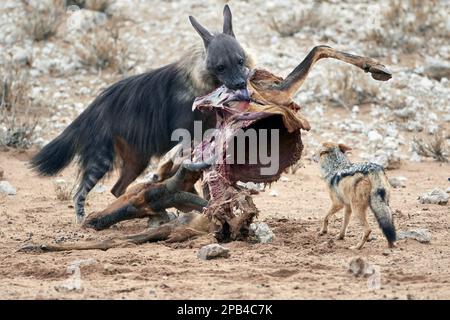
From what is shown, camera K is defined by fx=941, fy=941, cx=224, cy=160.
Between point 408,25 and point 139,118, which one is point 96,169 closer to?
point 139,118

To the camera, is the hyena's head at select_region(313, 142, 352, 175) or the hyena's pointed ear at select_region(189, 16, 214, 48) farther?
the hyena's pointed ear at select_region(189, 16, 214, 48)

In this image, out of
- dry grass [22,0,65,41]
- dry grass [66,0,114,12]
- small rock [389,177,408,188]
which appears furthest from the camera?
dry grass [66,0,114,12]

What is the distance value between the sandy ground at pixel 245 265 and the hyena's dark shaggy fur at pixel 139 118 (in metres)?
0.54

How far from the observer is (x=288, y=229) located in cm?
693

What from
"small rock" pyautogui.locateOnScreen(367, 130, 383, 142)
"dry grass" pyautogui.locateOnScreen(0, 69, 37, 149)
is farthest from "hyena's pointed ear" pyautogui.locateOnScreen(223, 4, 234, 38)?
"small rock" pyautogui.locateOnScreen(367, 130, 383, 142)

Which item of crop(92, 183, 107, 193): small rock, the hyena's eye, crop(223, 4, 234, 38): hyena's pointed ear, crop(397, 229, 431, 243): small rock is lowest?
crop(397, 229, 431, 243): small rock

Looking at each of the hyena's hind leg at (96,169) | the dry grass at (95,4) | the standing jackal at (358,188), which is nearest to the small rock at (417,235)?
the standing jackal at (358,188)

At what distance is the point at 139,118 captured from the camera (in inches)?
320

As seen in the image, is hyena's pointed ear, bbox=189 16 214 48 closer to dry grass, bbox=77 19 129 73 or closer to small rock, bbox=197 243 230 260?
small rock, bbox=197 243 230 260

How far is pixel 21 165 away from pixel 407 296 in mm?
6027

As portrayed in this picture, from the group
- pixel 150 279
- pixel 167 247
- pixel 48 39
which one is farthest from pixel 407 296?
pixel 48 39

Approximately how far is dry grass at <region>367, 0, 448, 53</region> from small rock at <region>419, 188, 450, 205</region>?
5138 mm

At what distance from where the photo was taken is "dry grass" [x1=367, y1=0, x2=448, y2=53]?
13.0 meters

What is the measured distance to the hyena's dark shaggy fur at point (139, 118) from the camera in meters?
7.95
